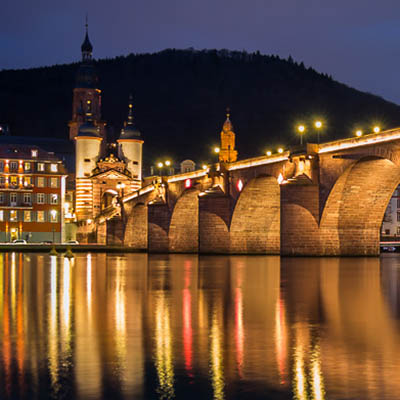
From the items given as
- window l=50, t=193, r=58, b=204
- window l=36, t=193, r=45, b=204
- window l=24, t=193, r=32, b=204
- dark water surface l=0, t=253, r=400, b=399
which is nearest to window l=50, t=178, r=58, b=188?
window l=50, t=193, r=58, b=204

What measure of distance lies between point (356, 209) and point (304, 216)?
13.8ft

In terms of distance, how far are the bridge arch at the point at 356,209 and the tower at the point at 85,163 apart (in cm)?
7188

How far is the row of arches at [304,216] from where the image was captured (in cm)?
5612

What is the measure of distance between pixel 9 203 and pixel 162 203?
110 feet

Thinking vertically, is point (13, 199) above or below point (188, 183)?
above

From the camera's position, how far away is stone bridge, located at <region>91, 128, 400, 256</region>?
55.2 m

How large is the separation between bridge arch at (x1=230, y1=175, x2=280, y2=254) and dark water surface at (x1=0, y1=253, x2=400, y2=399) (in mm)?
48333

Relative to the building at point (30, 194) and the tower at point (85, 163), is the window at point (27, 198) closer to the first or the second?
the building at point (30, 194)

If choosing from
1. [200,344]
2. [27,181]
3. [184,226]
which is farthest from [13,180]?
[200,344]

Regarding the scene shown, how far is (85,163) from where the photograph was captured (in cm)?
12862

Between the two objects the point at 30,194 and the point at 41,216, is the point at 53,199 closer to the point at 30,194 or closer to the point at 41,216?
the point at 41,216

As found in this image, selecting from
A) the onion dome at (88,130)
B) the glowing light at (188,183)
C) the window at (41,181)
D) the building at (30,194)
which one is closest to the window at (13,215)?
the building at (30,194)

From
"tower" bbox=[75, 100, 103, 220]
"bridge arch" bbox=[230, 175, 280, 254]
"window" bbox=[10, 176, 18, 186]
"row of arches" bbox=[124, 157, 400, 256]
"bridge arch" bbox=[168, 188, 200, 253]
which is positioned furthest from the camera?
"tower" bbox=[75, 100, 103, 220]

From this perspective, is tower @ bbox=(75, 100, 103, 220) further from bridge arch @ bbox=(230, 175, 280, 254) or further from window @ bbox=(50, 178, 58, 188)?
bridge arch @ bbox=(230, 175, 280, 254)
